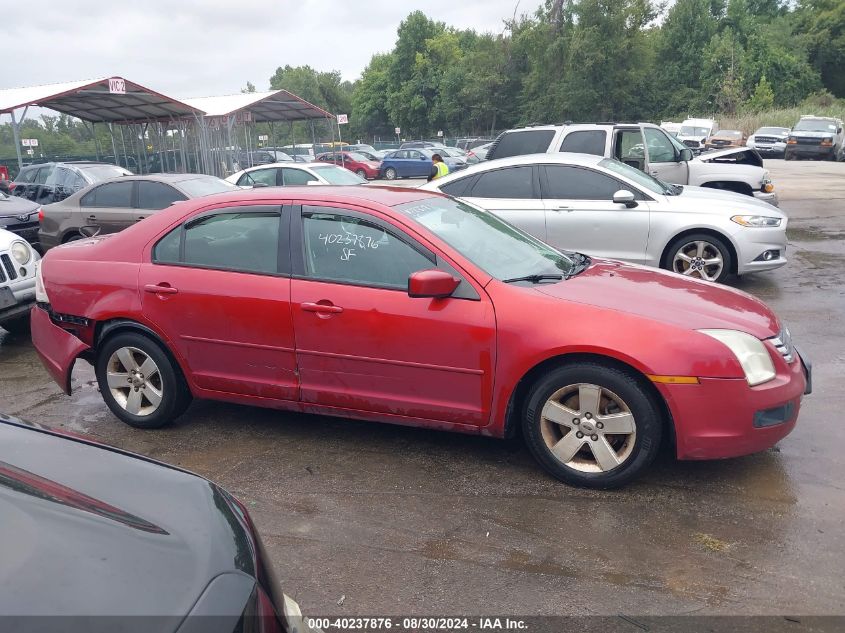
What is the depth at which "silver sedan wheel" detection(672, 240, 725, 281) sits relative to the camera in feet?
26.1

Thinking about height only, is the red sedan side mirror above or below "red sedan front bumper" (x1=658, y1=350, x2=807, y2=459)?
above

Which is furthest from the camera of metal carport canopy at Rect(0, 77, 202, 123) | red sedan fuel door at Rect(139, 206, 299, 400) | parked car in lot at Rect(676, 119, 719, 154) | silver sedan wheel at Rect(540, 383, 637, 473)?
parked car in lot at Rect(676, 119, 719, 154)

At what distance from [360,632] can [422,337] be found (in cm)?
163

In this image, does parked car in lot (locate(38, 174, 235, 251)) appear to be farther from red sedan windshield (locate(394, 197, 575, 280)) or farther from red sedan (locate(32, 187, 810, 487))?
red sedan windshield (locate(394, 197, 575, 280))

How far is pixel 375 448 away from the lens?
4496mm

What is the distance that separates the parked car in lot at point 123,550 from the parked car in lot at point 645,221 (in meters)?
6.38

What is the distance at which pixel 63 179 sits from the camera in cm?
1460

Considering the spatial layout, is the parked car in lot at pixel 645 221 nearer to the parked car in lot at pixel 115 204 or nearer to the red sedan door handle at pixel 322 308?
the red sedan door handle at pixel 322 308

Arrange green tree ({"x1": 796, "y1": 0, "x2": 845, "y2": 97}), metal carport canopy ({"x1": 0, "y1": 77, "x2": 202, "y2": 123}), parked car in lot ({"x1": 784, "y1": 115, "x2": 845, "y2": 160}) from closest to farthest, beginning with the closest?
metal carport canopy ({"x1": 0, "y1": 77, "x2": 202, "y2": 123}) → parked car in lot ({"x1": 784, "y1": 115, "x2": 845, "y2": 160}) → green tree ({"x1": 796, "y1": 0, "x2": 845, "y2": 97})

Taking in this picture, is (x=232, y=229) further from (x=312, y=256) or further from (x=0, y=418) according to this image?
(x=0, y=418)

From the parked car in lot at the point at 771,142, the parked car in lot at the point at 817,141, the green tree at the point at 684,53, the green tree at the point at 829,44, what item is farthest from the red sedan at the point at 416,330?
the green tree at the point at 829,44

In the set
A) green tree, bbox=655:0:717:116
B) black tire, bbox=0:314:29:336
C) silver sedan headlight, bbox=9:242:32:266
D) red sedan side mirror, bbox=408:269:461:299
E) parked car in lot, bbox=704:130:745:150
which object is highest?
green tree, bbox=655:0:717:116

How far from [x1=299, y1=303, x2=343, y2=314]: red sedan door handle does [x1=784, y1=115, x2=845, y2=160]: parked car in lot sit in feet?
110

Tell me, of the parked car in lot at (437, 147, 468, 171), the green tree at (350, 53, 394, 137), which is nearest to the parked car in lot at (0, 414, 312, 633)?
the parked car in lot at (437, 147, 468, 171)
